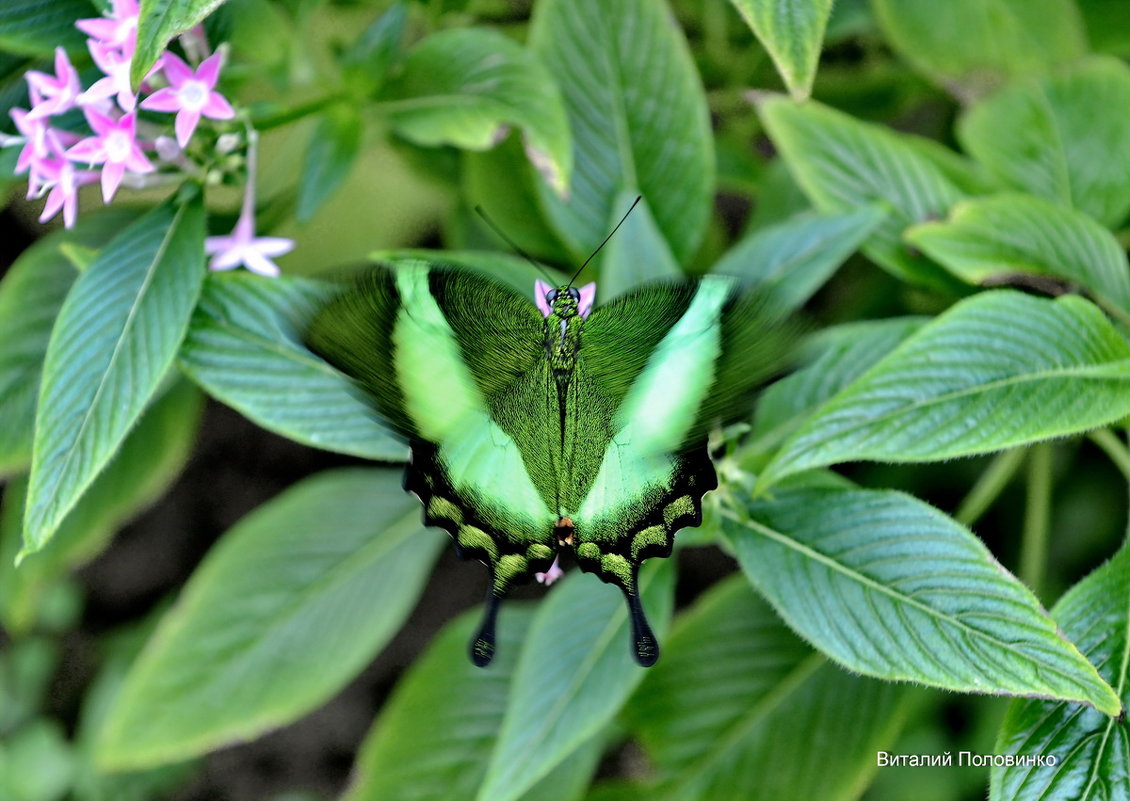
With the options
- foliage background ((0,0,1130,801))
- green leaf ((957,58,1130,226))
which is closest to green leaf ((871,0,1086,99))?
foliage background ((0,0,1130,801))

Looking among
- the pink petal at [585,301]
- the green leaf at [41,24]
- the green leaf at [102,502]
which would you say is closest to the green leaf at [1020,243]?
the pink petal at [585,301]

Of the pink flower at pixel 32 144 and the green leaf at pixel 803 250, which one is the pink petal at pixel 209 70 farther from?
the green leaf at pixel 803 250

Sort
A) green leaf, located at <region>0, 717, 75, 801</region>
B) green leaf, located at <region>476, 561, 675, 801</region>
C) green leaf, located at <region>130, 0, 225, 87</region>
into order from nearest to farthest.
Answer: green leaf, located at <region>130, 0, 225, 87</region> < green leaf, located at <region>476, 561, 675, 801</region> < green leaf, located at <region>0, 717, 75, 801</region>

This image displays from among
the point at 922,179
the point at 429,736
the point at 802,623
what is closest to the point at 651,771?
the point at 429,736

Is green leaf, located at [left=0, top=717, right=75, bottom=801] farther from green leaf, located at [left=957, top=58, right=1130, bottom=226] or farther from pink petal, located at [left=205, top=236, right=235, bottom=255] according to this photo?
green leaf, located at [left=957, top=58, right=1130, bottom=226]

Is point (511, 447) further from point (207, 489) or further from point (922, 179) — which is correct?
point (207, 489)

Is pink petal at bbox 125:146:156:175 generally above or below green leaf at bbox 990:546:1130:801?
above

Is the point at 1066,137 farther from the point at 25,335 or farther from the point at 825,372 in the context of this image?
the point at 25,335
